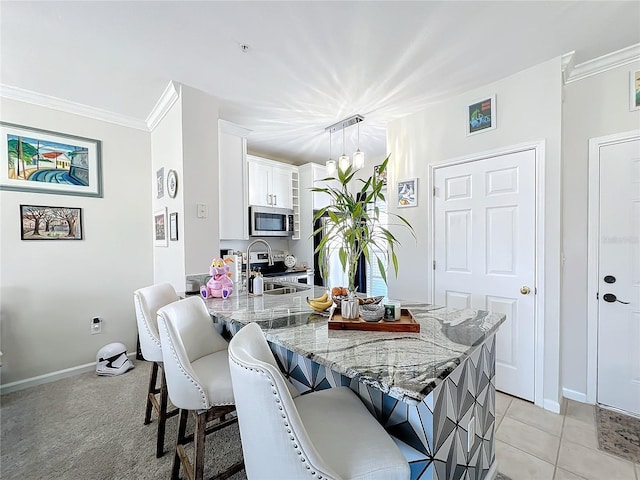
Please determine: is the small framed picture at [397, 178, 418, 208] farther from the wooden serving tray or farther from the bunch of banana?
the wooden serving tray

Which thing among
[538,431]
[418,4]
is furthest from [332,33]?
[538,431]

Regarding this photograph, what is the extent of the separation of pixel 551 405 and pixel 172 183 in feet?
11.7

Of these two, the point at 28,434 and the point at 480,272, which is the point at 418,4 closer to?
the point at 480,272

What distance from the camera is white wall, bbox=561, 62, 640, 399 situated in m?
2.20

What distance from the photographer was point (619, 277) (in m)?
2.12

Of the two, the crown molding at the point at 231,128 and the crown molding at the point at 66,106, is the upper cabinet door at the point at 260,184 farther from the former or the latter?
the crown molding at the point at 66,106

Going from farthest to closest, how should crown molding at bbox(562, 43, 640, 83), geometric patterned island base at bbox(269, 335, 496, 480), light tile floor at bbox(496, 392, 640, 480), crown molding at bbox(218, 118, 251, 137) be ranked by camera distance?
crown molding at bbox(218, 118, 251, 137) < crown molding at bbox(562, 43, 640, 83) < light tile floor at bbox(496, 392, 640, 480) < geometric patterned island base at bbox(269, 335, 496, 480)

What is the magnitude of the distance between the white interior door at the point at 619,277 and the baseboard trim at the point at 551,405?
0.39 metres

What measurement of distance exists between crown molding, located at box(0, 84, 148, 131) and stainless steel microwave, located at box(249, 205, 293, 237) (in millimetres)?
1549

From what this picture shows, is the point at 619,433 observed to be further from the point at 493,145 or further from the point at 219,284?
the point at 219,284

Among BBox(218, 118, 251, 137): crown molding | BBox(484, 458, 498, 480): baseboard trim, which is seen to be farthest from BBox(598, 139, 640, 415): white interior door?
BBox(218, 118, 251, 137): crown molding

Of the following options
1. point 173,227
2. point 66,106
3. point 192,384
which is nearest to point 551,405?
point 192,384

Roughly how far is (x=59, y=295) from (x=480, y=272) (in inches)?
154

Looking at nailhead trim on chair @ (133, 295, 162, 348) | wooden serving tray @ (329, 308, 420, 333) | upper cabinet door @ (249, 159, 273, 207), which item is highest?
upper cabinet door @ (249, 159, 273, 207)
